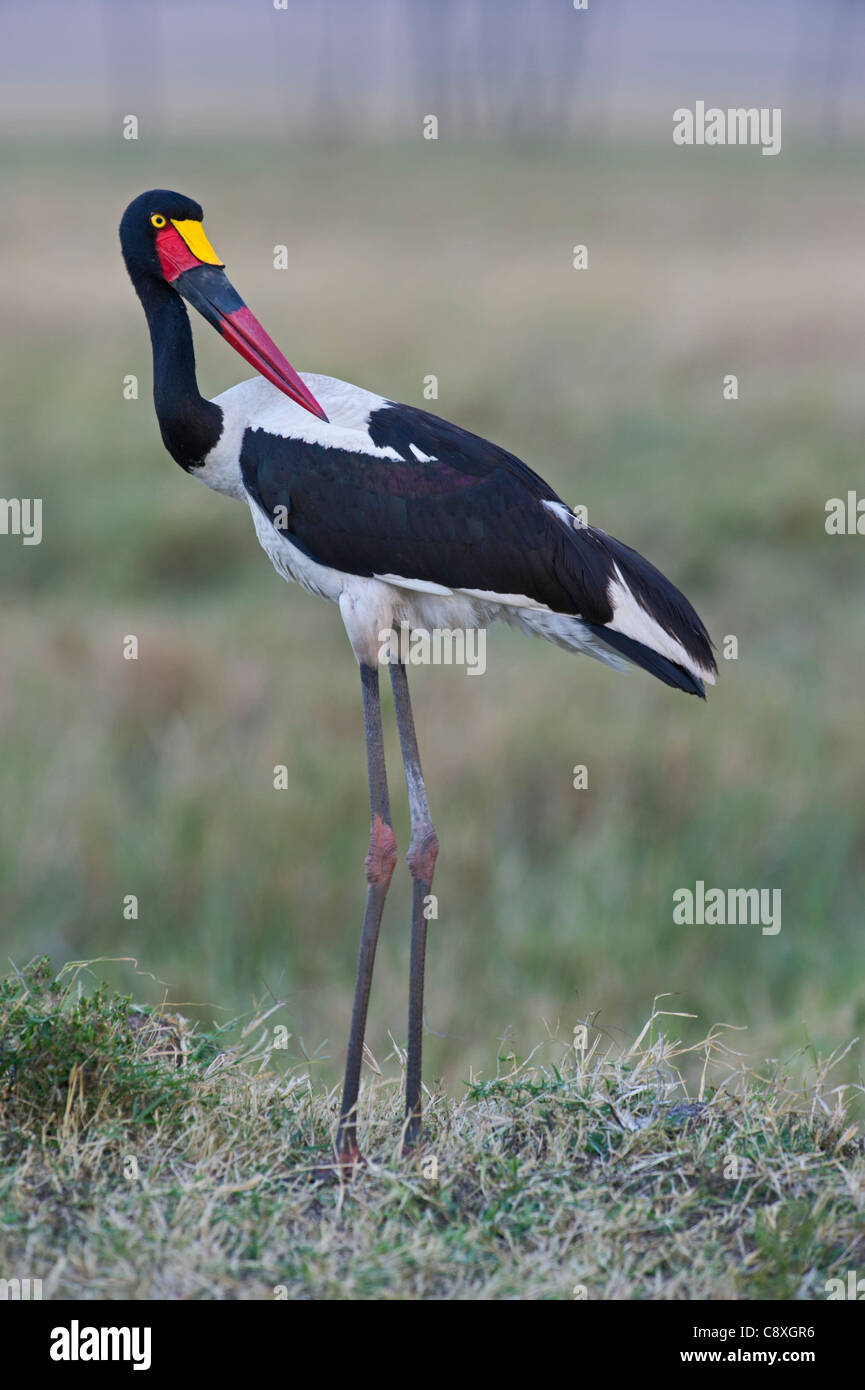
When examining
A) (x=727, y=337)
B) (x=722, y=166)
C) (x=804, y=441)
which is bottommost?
(x=804, y=441)

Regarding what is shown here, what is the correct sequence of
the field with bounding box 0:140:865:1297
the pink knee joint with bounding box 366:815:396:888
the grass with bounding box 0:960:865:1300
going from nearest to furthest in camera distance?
the grass with bounding box 0:960:865:1300 < the pink knee joint with bounding box 366:815:396:888 < the field with bounding box 0:140:865:1297

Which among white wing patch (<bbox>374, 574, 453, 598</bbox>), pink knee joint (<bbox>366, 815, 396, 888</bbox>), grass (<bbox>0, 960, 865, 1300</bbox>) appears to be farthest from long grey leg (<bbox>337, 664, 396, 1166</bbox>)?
white wing patch (<bbox>374, 574, 453, 598</bbox>)

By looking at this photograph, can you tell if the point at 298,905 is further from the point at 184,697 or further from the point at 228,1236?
the point at 228,1236

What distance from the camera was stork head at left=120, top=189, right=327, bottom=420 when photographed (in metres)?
4.68

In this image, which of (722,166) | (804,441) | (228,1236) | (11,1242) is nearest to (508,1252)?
(228,1236)

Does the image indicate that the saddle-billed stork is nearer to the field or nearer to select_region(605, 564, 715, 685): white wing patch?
select_region(605, 564, 715, 685): white wing patch

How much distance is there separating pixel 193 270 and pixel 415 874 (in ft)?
6.09

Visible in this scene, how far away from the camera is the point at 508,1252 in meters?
4.30

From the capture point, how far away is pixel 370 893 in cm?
503

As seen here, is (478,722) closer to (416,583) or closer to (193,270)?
(416,583)

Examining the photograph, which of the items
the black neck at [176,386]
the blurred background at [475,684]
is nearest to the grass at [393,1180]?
the blurred background at [475,684]

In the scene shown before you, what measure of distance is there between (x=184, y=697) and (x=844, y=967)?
4624mm

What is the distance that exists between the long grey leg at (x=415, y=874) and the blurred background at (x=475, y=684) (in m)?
0.76
